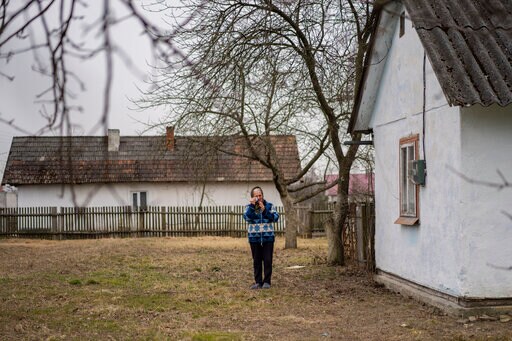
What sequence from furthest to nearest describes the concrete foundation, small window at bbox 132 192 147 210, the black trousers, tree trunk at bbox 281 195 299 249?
small window at bbox 132 192 147 210, tree trunk at bbox 281 195 299 249, the black trousers, the concrete foundation

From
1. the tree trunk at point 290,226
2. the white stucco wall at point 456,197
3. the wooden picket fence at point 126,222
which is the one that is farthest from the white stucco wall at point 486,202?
the wooden picket fence at point 126,222

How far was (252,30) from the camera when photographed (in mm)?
14953

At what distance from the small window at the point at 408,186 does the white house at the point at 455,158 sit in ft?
0.06

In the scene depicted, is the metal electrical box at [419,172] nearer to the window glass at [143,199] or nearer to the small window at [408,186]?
the small window at [408,186]

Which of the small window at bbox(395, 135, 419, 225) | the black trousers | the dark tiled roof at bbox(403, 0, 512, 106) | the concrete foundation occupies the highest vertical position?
the dark tiled roof at bbox(403, 0, 512, 106)

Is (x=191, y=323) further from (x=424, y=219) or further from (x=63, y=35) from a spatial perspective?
(x=63, y=35)

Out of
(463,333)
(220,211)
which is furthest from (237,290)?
(220,211)

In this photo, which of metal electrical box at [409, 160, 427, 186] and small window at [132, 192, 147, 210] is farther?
small window at [132, 192, 147, 210]

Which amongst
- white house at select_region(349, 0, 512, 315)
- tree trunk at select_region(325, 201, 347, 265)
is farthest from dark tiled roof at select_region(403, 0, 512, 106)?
tree trunk at select_region(325, 201, 347, 265)

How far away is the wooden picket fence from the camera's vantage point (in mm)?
33688

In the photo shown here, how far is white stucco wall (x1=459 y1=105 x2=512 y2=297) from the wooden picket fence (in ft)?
78.6

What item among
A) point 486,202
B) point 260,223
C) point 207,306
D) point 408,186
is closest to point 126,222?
point 260,223

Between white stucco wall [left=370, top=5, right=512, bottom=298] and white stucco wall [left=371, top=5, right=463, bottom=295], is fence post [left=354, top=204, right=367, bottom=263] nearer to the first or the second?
white stucco wall [left=371, top=5, right=463, bottom=295]

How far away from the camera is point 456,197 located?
9.77 meters
